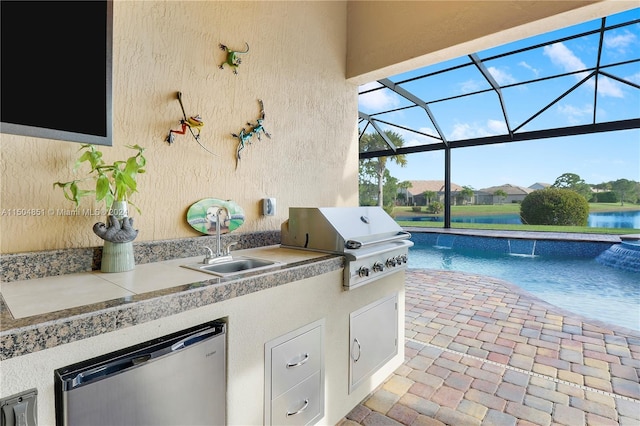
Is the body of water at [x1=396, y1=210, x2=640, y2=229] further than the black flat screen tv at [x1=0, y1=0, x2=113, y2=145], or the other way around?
the body of water at [x1=396, y1=210, x2=640, y2=229]

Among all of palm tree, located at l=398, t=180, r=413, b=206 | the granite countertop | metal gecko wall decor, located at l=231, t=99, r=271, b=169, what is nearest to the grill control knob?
the granite countertop

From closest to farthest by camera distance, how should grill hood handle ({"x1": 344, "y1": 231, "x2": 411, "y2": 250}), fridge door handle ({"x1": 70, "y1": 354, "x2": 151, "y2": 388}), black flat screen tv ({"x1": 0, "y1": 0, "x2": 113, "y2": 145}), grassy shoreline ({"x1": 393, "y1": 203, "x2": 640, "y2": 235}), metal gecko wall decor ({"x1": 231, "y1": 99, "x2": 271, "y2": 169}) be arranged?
fridge door handle ({"x1": 70, "y1": 354, "x2": 151, "y2": 388})
black flat screen tv ({"x1": 0, "y1": 0, "x2": 113, "y2": 145})
grill hood handle ({"x1": 344, "y1": 231, "x2": 411, "y2": 250})
metal gecko wall decor ({"x1": 231, "y1": 99, "x2": 271, "y2": 169})
grassy shoreline ({"x1": 393, "y1": 203, "x2": 640, "y2": 235})

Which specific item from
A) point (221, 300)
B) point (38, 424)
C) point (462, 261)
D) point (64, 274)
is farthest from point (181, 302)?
point (462, 261)

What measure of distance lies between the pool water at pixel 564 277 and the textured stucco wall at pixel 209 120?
12.7 feet

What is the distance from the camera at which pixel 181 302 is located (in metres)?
1.16

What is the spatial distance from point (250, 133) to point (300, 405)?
5.88ft

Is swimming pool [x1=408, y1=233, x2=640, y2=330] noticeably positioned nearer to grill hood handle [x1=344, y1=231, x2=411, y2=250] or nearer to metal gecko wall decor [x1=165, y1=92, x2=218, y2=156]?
grill hood handle [x1=344, y1=231, x2=411, y2=250]

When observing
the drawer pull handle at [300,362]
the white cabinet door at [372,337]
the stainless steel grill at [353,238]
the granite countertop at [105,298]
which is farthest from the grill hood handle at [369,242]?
the drawer pull handle at [300,362]

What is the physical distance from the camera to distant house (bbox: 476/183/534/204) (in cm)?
1019

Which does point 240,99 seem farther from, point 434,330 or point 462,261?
point 462,261

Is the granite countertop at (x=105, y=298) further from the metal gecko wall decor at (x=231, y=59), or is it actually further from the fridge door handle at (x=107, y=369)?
the metal gecko wall decor at (x=231, y=59)

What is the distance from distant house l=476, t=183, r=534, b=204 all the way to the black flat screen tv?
11318 mm

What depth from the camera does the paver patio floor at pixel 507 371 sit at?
6.78 feet

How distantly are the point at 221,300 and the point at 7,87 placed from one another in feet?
3.98
